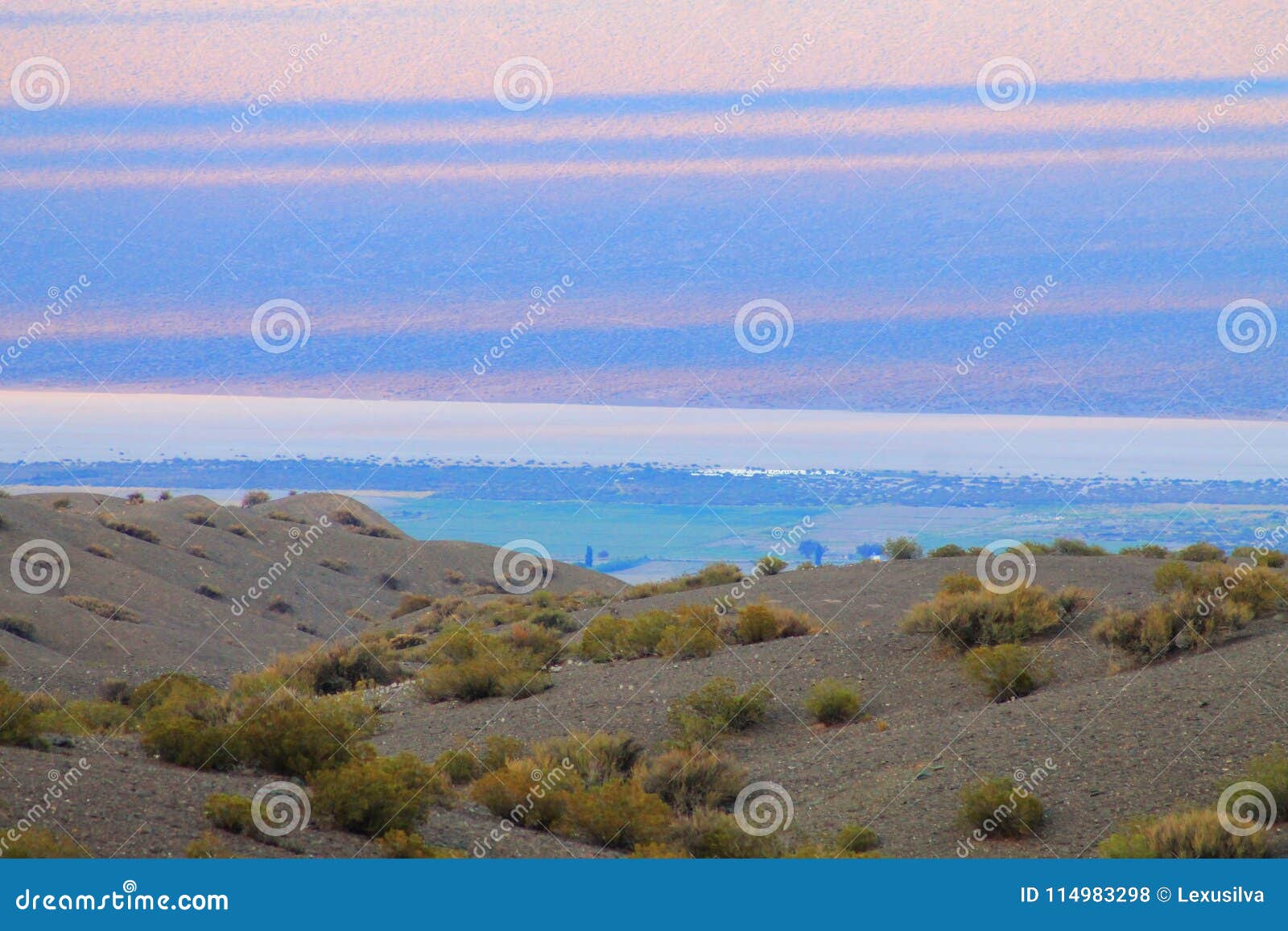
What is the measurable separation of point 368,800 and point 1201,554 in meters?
25.9

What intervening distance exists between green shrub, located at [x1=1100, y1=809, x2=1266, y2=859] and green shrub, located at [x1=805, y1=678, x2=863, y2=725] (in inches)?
244

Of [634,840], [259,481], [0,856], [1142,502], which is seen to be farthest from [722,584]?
→ [259,481]

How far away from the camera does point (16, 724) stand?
12656 millimetres

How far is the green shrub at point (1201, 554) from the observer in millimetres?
30531

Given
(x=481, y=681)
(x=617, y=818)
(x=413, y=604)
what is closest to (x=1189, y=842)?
(x=617, y=818)

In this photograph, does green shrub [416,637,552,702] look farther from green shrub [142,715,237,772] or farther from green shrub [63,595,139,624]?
green shrub [63,595,139,624]

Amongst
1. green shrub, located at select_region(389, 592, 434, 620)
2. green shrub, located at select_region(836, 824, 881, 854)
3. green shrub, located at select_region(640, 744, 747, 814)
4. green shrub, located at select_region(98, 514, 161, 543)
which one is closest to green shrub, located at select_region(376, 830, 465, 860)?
green shrub, located at select_region(640, 744, 747, 814)

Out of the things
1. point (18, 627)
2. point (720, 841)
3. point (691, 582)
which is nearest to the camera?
point (720, 841)

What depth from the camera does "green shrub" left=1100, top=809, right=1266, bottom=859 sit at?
1106 cm

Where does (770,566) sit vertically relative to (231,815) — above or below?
above

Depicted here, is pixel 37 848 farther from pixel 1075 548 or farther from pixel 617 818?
pixel 1075 548

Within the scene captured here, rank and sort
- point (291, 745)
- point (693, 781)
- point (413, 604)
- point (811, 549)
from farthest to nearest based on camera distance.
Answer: point (811, 549) < point (413, 604) < point (693, 781) < point (291, 745)

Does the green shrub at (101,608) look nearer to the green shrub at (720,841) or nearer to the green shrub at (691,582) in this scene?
the green shrub at (691,582)

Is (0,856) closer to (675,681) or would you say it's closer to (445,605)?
(675,681)
